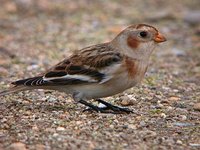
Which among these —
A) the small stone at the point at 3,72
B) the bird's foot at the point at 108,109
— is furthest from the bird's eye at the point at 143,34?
the small stone at the point at 3,72

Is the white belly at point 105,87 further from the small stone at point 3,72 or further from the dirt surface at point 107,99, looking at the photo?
the small stone at point 3,72

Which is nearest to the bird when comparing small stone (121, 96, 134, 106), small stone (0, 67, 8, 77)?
small stone (121, 96, 134, 106)

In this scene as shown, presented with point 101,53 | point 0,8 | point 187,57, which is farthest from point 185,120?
point 0,8

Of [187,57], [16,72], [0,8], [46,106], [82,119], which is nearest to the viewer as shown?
[82,119]

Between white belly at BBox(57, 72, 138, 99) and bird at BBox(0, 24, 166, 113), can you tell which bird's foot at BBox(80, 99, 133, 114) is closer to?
bird at BBox(0, 24, 166, 113)

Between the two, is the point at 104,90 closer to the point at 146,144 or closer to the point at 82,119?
the point at 82,119

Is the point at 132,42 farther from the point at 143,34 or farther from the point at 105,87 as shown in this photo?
the point at 105,87

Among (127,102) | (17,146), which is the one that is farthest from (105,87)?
(17,146)
